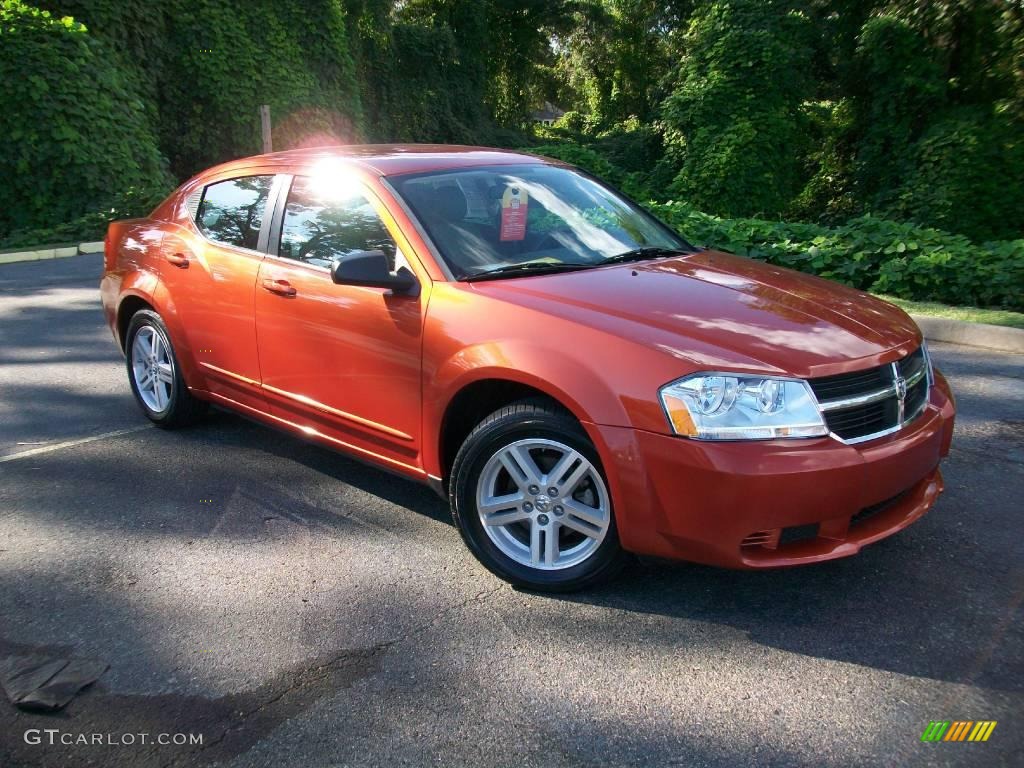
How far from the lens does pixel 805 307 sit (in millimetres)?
3715

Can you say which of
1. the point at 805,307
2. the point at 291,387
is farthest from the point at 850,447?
the point at 291,387

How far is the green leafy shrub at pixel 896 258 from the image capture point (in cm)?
860

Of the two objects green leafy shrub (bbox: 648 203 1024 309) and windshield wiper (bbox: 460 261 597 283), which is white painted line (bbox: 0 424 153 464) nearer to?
windshield wiper (bbox: 460 261 597 283)

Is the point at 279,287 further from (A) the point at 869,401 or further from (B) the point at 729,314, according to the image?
(A) the point at 869,401

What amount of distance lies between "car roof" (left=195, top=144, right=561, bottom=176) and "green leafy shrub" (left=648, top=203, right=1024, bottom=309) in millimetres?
5167

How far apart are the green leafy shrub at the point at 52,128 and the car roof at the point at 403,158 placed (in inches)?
499

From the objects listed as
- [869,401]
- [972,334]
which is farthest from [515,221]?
[972,334]

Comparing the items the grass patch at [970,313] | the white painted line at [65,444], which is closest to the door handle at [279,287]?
the white painted line at [65,444]

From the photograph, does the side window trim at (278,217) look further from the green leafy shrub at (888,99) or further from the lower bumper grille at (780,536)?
the green leafy shrub at (888,99)

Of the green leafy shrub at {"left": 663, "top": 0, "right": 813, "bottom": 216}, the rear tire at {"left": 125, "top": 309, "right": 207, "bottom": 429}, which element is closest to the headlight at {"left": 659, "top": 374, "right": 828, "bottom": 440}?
the rear tire at {"left": 125, "top": 309, "right": 207, "bottom": 429}

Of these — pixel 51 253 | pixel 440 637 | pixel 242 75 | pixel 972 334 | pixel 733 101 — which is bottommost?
pixel 51 253

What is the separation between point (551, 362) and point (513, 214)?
115 cm

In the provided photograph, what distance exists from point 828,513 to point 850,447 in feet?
0.77

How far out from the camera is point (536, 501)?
11.5 ft
